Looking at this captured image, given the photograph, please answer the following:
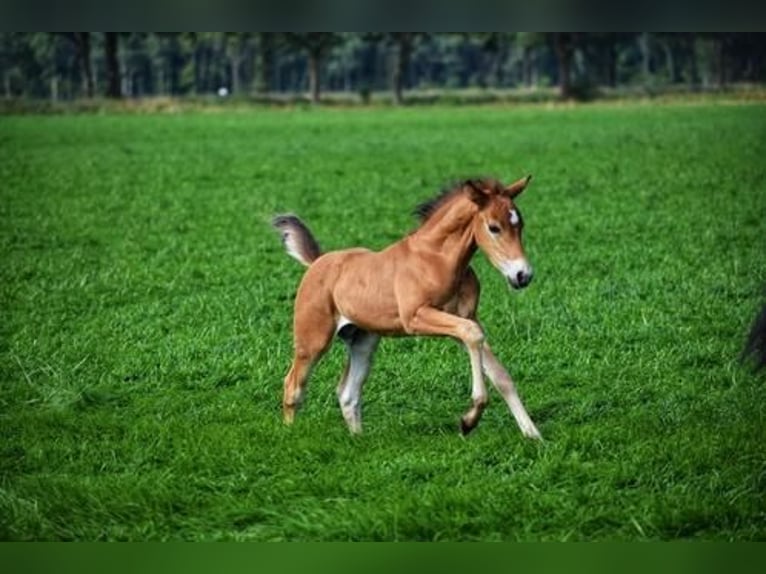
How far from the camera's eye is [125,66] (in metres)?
3.61

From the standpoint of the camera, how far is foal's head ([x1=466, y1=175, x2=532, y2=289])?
7.96ft

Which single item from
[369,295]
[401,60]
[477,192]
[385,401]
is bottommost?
[385,401]

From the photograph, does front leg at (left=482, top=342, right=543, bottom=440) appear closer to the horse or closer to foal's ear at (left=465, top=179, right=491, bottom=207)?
the horse

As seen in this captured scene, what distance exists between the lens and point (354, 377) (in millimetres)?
2783

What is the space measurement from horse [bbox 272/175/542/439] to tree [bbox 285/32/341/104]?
1.70 feet

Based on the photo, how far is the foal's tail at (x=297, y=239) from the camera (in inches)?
111

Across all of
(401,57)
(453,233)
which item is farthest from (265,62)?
(453,233)

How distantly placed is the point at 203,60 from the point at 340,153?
5.70m

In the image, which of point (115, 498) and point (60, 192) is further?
point (60, 192)

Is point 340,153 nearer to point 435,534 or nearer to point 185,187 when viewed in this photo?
point 185,187

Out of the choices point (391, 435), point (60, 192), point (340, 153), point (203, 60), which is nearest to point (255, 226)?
point (203, 60)

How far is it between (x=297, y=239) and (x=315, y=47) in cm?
131

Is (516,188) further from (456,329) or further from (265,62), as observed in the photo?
(265,62)

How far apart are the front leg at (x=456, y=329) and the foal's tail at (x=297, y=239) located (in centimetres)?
32
